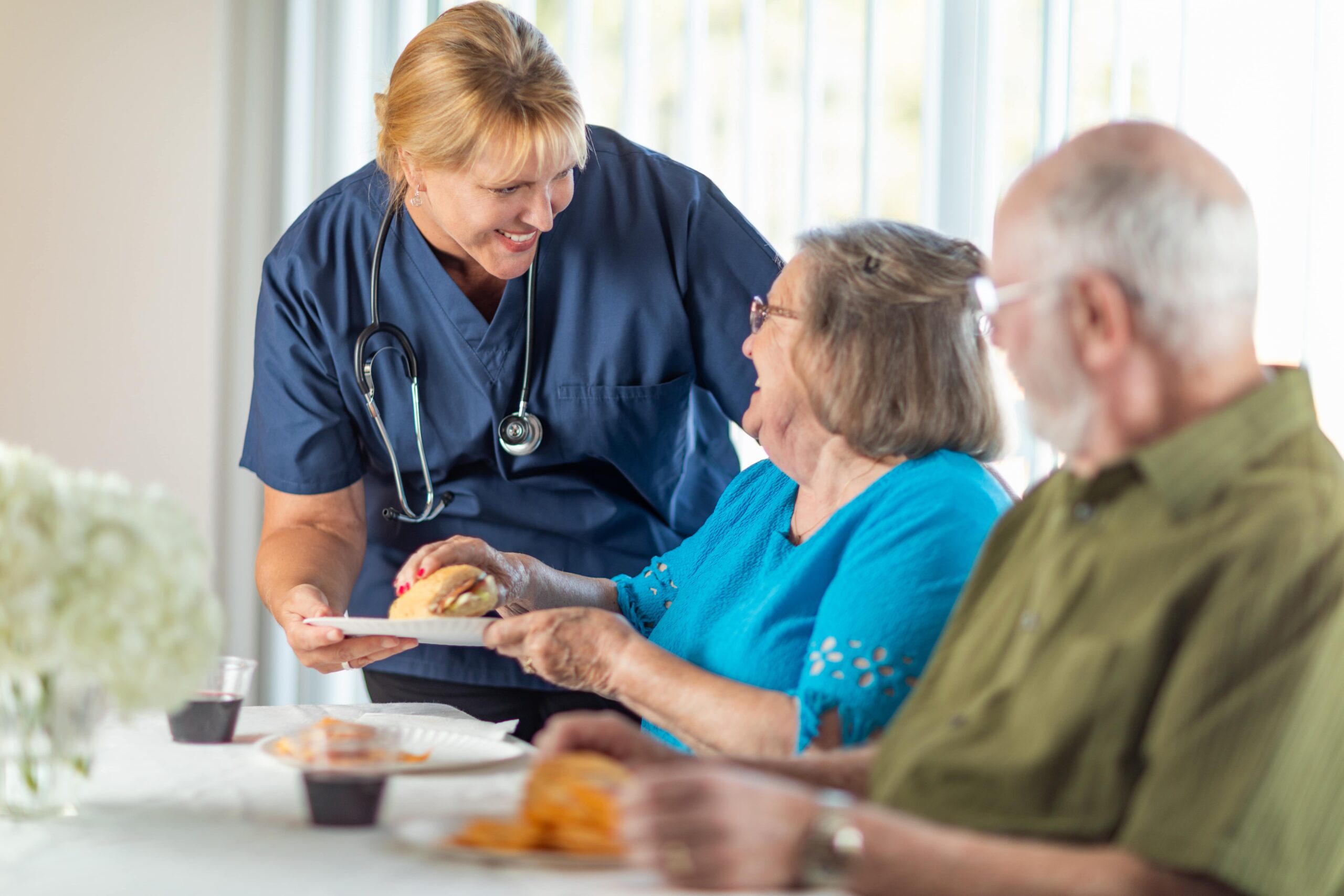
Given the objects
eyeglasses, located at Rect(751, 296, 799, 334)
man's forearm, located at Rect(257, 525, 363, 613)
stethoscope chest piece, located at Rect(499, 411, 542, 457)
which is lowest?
man's forearm, located at Rect(257, 525, 363, 613)

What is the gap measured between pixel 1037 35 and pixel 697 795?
233 cm

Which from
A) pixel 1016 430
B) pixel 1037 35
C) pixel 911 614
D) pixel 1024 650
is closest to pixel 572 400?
pixel 1016 430

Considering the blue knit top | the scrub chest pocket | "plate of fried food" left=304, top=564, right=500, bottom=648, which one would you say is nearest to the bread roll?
"plate of fried food" left=304, top=564, right=500, bottom=648

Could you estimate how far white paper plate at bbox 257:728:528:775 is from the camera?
116 centimetres

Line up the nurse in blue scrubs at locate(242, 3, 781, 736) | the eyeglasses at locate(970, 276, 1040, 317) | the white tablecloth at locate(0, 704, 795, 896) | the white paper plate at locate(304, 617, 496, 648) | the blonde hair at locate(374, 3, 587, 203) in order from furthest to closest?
the nurse in blue scrubs at locate(242, 3, 781, 736) → the blonde hair at locate(374, 3, 587, 203) → the white paper plate at locate(304, 617, 496, 648) → the eyeglasses at locate(970, 276, 1040, 317) → the white tablecloth at locate(0, 704, 795, 896)

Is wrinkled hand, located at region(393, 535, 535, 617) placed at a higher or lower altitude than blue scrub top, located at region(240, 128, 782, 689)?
lower

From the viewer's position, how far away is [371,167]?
2117 millimetres

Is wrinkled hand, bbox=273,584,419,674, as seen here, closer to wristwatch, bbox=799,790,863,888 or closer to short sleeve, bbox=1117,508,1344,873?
wristwatch, bbox=799,790,863,888

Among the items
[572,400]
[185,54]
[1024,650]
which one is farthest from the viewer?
[185,54]

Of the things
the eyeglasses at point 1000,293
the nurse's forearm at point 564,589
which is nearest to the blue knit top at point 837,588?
the nurse's forearm at point 564,589

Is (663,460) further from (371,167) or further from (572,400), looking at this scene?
Result: (371,167)

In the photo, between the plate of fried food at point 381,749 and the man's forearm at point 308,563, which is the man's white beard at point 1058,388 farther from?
the man's forearm at point 308,563

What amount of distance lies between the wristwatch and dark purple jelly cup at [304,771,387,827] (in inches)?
14.4

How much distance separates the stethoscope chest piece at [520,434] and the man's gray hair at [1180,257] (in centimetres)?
120
